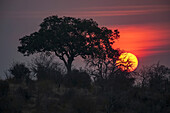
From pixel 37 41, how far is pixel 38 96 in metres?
23.1

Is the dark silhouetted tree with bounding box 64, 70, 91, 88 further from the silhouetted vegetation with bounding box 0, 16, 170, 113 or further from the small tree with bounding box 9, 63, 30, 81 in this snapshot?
the small tree with bounding box 9, 63, 30, 81

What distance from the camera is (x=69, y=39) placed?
221ft

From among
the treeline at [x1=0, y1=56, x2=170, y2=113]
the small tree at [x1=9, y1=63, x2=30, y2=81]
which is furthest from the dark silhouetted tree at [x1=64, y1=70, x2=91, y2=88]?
the small tree at [x1=9, y1=63, x2=30, y2=81]

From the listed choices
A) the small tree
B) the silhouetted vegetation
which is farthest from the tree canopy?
the small tree

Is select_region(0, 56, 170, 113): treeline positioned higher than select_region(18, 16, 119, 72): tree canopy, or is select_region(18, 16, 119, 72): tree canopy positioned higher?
select_region(18, 16, 119, 72): tree canopy

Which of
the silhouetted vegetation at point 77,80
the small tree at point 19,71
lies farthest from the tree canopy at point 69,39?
the small tree at point 19,71

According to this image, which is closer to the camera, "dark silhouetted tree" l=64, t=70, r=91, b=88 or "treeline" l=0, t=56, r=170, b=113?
"treeline" l=0, t=56, r=170, b=113

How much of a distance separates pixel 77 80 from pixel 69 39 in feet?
37.4

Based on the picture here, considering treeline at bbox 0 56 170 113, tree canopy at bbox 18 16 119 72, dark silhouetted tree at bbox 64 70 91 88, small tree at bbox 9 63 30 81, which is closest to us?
treeline at bbox 0 56 170 113

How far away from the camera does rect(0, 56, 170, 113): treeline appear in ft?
149

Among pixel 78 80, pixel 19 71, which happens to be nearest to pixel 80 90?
pixel 78 80

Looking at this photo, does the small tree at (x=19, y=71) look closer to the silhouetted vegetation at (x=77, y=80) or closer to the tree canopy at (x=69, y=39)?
the silhouetted vegetation at (x=77, y=80)

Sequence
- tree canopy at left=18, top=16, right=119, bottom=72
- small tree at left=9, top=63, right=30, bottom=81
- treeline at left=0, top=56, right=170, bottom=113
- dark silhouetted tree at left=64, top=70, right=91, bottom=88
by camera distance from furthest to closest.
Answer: tree canopy at left=18, top=16, right=119, bottom=72
small tree at left=9, top=63, right=30, bottom=81
dark silhouetted tree at left=64, top=70, right=91, bottom=88
treeline at left=0, top=56, right=170, bottom=113

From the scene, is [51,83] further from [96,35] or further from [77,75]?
[96,35]
